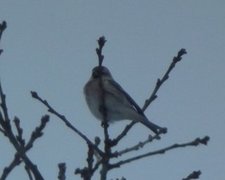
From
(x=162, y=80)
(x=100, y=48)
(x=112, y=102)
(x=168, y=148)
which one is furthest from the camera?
(x=112, y=102)

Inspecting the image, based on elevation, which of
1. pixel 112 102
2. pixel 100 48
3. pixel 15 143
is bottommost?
pixel 15 143

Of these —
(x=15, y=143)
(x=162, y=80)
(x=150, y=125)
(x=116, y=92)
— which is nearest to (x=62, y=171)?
(x=15, y=143)

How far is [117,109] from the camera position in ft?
26.3

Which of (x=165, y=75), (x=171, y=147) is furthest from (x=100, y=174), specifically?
(x=165, y=75)

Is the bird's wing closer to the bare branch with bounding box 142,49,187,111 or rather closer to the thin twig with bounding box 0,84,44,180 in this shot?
the bare branch with bounding box 142,49,187,111

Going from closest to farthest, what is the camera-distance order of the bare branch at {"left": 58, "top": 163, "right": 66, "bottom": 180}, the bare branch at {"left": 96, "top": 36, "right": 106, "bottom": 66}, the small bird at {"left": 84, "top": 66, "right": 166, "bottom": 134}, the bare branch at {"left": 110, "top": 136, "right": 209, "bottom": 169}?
the bare branch at {"left": 58, "top": 163, "right": 66, "bottom": 180}, the bare branch at {"left": 96, "top": 36, "right": 106, "bottom": 66}, the bare branch at {"left": 110, "top": 136, "right": 209, "bottom": 169}, the small bird at {"left": 84, "top": 66, "right": 166, "bottom": 134}

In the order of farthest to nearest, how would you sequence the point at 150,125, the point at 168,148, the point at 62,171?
the point at 150,125 → the point at 168,148 → the point at 62,171

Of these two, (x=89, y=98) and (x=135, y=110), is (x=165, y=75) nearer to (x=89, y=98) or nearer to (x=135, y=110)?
(x=135, y=110)

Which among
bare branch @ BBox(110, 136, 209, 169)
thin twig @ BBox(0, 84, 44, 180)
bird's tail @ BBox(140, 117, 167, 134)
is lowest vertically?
thin twig @ BBox(0, 84, 44, 180)

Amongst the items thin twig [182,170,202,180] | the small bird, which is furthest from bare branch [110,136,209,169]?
the small bird

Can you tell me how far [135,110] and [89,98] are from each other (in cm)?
92

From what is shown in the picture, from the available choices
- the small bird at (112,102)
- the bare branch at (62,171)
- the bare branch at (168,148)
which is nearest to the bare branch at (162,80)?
the bare branch at (168,148)

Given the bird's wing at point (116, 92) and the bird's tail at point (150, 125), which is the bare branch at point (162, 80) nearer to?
the bird's tail at point (150, 125)

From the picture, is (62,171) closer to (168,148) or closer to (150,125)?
(168,148)
